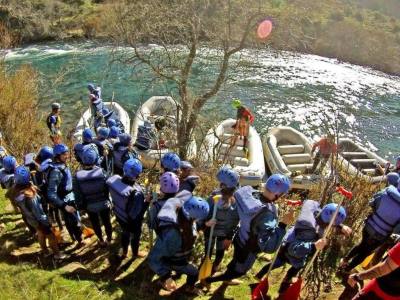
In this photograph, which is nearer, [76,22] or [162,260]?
[162,260]

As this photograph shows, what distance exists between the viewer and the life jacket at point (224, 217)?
5.13 metres

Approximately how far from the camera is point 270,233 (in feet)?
15.3

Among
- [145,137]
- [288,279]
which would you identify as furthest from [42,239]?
[145,137]

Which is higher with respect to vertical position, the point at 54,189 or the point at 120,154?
the point at 54,189

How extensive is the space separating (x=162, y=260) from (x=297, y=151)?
9151 millimetres

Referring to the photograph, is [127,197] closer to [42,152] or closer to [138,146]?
[42,152]

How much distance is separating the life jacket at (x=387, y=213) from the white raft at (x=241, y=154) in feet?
15.2

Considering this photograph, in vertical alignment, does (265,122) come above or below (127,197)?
below

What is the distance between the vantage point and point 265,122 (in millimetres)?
18250

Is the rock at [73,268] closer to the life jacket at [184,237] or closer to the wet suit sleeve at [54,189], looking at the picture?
the wet suit sleeve at [54,189]

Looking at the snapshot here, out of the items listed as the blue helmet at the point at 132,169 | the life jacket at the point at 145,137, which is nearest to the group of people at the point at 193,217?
the blue helmet at the point at 132,169

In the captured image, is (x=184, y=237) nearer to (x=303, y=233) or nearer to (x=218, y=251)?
(x=218, y=251)

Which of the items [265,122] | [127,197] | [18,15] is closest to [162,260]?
[127,197]

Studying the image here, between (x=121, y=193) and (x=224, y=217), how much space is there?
1.35m
